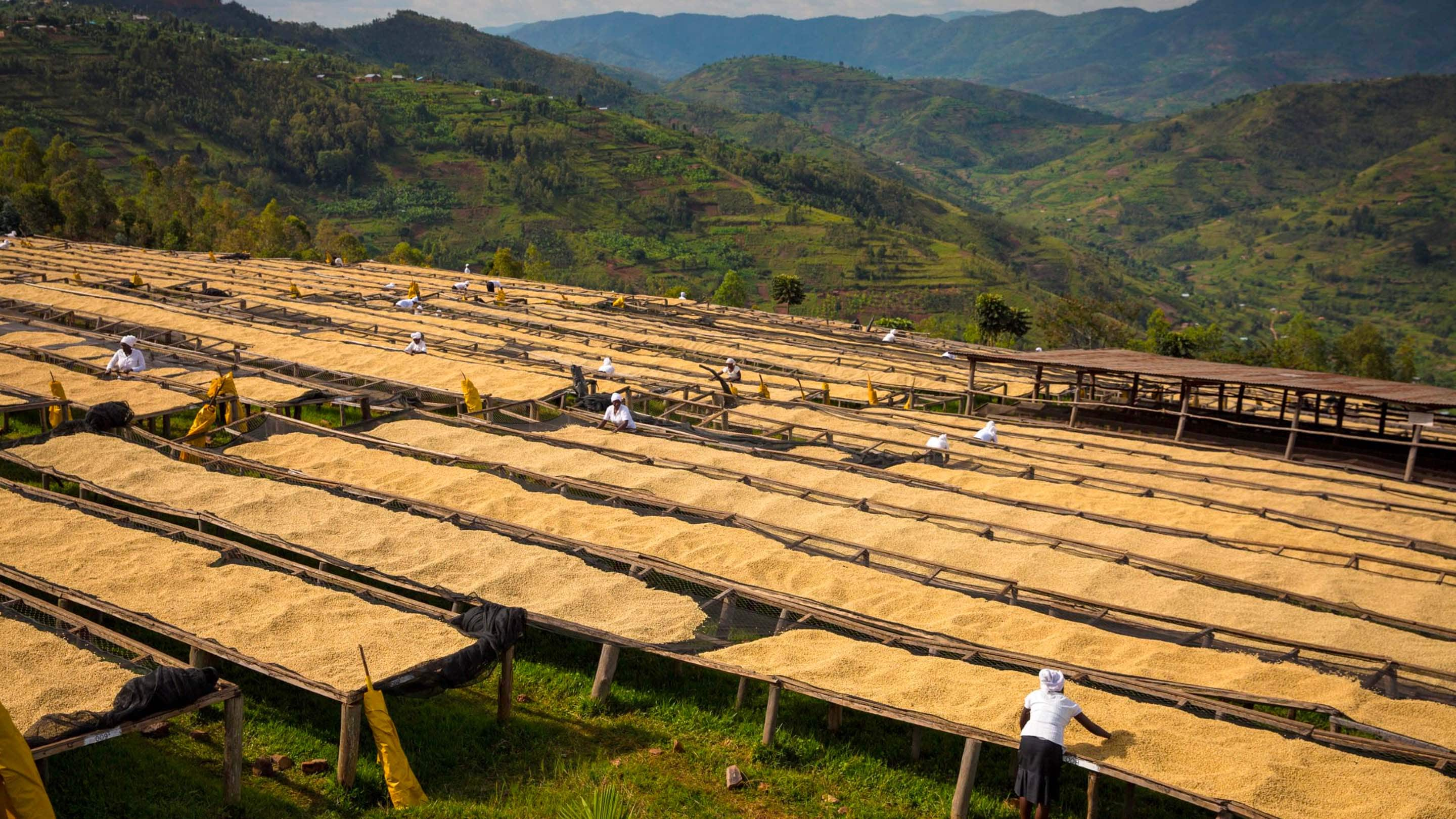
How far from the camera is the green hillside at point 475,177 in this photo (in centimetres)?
8469

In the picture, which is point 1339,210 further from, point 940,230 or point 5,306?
point 5,306

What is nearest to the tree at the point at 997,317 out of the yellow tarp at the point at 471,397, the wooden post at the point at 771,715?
the yellow tarp at the point at 471,397

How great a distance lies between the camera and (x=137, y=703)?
708 centimetres

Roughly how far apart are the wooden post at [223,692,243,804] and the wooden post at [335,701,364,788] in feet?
2.34

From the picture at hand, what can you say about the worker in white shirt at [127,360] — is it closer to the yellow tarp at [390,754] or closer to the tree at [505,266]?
the yellow tarp at [390,754]

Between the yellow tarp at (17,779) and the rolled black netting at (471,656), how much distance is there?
87.6 inches

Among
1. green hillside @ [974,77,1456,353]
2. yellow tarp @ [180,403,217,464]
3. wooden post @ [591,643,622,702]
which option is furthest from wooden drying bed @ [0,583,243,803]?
green hillside @ [974,77,1456,353]

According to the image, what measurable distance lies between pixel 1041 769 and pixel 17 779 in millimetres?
6758

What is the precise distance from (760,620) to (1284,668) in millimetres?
4826

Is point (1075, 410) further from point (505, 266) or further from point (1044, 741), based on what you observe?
point (505, 266)

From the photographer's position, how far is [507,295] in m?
38.8

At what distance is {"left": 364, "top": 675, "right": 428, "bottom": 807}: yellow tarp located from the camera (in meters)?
7.60

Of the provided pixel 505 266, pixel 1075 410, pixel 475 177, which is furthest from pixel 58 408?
pixel 475 177

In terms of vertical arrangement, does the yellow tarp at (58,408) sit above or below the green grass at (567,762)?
above
